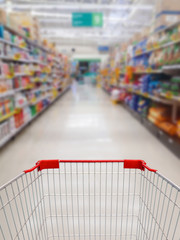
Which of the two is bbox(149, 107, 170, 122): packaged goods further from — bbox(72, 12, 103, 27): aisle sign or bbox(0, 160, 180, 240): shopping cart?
bbox(72, 12, 103, 27): aisle sign

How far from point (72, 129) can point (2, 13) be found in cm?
253

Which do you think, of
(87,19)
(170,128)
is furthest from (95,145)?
(87,19)

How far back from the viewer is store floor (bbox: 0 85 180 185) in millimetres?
2490

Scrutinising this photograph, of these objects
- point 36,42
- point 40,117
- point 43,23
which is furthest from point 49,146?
point 43,23

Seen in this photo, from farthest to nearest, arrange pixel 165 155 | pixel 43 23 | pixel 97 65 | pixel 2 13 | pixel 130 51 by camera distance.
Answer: pixel 97 65 < pixel 43 23 < pixel 130 51 < pixel 2 13 < pixel 165 155

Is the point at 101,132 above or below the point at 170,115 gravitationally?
below

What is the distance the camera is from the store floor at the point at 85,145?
8.17ft

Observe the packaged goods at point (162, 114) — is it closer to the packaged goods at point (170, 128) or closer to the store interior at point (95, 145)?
the store interior at point (95, 145)

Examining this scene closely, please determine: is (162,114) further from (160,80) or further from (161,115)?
(160,80)

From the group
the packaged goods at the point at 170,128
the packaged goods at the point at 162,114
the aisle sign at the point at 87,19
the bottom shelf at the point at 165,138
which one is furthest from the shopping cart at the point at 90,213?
the aisle sign at the point at 87,19

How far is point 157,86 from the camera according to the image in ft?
12.2

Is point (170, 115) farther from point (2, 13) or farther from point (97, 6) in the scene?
point (97, 6)

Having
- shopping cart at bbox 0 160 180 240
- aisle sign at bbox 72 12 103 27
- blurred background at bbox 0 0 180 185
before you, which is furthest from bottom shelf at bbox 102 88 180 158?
aisle sign at bbox 72 12 103 27

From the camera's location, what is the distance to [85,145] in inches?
123
